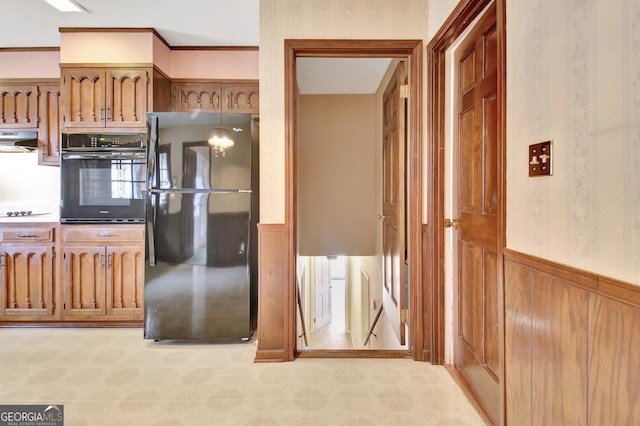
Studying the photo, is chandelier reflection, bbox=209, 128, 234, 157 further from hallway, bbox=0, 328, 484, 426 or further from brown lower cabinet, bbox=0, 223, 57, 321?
brown lower cabinet, bbox=0, 223, 57, 321

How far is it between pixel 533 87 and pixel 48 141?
12.1 ft

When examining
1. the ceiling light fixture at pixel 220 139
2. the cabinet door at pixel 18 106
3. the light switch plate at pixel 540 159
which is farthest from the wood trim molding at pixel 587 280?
the cabinet door at pixel 18 106

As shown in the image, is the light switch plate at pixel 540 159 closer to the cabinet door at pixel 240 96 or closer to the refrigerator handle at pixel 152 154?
the refrigerator handle at pixel 152 154

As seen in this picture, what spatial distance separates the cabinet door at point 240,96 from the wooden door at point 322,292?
370 cm

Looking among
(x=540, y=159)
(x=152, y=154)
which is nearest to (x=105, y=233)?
(x=152, y=154)

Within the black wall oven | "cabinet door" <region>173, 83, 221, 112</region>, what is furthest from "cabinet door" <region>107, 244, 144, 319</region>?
"cabinet door" <region>173, 83, 221, 112</region>

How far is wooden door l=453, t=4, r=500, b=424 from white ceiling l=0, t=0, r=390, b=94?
1.52 m

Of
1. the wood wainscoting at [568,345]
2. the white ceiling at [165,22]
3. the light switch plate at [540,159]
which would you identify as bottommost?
the wood wainscoting at [568,345]

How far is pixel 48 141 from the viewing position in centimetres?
302

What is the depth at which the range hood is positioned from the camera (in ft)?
9.71

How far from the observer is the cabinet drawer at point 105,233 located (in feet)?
9.16

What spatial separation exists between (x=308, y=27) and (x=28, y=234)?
9.32 ft

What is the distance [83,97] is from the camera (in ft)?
9.31

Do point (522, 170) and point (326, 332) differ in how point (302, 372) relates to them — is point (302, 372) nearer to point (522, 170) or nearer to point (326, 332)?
point (522, 170)
